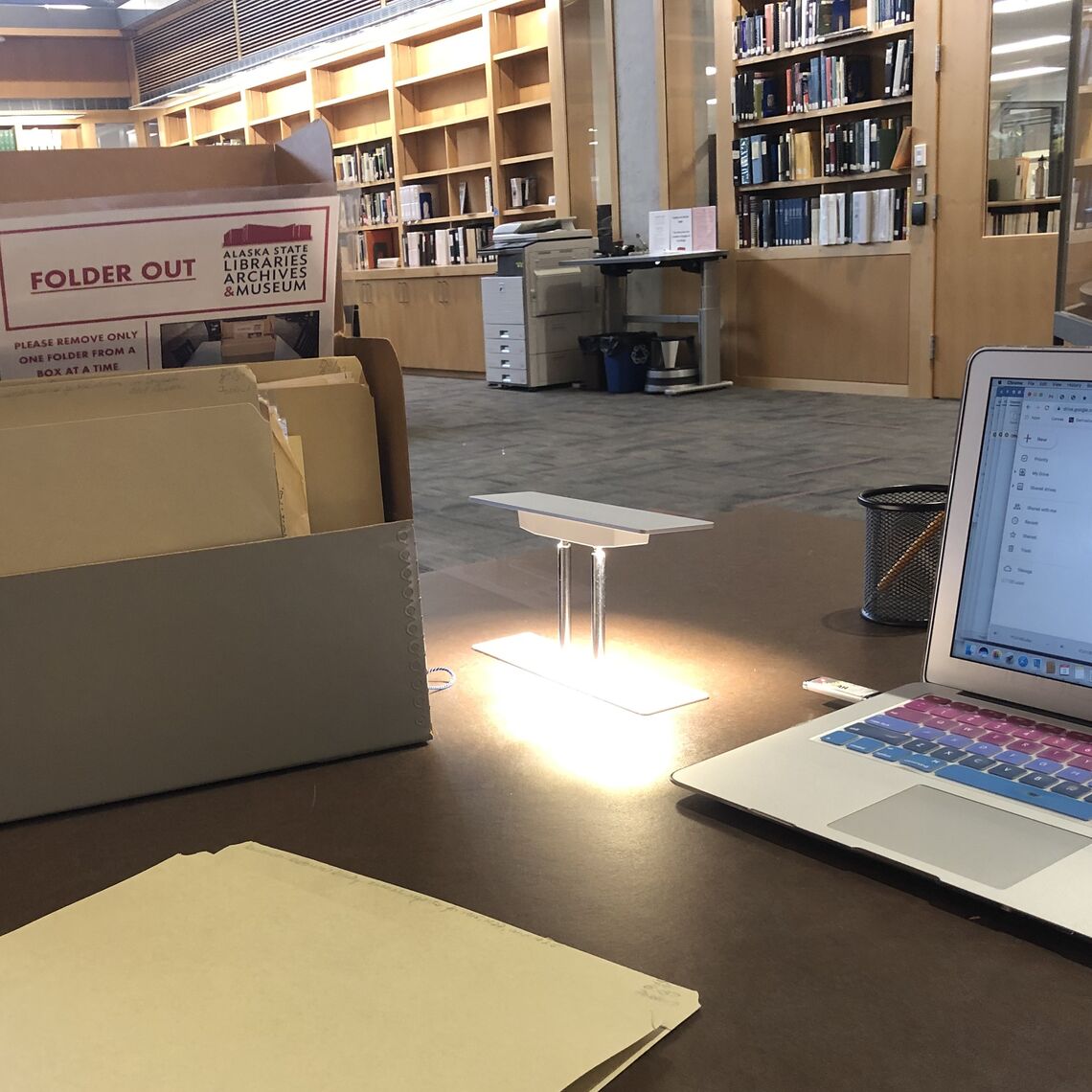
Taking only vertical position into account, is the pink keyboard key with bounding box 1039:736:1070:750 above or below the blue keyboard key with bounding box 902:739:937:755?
above

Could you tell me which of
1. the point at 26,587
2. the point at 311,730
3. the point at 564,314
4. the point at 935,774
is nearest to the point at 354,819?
the point at 311,730

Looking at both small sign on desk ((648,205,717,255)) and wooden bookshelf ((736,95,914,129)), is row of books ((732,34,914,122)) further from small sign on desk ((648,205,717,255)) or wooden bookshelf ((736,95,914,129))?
small sign on desk ((648,205,717,255))

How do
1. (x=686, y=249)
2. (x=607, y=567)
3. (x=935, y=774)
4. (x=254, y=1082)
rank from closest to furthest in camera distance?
(x=254, y=1082) < (x=935, y=774) < (x=607, y=567) < (x=686, y=249)

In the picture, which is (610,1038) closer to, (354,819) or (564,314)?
(354,819)

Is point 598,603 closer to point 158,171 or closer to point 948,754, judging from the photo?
point 948,754

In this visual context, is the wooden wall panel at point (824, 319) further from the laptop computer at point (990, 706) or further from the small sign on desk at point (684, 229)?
the laptop computer at point (990, 706)

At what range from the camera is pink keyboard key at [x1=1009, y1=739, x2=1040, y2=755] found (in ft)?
2.31

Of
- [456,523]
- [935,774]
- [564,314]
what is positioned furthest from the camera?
[564,314]

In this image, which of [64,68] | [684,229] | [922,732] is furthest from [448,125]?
[922,732]

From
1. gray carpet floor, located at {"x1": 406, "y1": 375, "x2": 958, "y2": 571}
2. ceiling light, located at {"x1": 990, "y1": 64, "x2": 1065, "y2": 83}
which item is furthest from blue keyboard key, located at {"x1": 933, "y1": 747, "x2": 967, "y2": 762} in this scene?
ceiling light, located at {"x1": 990, "y1": 64, "x2": 1065, "y2": 83}

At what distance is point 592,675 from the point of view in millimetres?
939

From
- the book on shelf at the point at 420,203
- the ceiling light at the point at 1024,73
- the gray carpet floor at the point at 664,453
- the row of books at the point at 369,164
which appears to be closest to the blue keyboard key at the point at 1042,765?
the gray carpet floor at the point at 664,453

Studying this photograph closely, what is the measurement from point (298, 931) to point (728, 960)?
200 mm

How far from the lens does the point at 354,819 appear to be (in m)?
0.72
